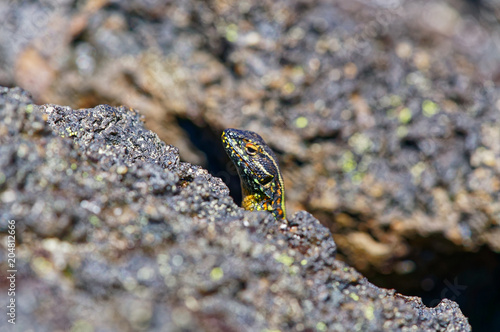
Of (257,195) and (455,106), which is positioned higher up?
(455,106)

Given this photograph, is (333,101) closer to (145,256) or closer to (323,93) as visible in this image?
(323,93)

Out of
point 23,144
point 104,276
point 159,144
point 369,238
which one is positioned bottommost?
point 369,238

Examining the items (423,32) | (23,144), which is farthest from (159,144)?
(423,32)

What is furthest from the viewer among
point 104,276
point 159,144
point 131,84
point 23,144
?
point 131,84

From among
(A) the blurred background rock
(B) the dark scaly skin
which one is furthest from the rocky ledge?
(A) the blurred background rock

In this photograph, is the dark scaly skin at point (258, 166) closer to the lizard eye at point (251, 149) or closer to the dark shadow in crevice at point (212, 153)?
the lizard eye at point (251, 149)

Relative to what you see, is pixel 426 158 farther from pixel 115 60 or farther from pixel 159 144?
pixel 115 60

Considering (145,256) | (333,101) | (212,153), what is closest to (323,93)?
(333,101)

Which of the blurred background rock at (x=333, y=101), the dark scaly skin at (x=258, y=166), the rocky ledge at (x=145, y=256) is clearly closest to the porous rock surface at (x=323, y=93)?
the blurred background rock at (x=333, y=101)
